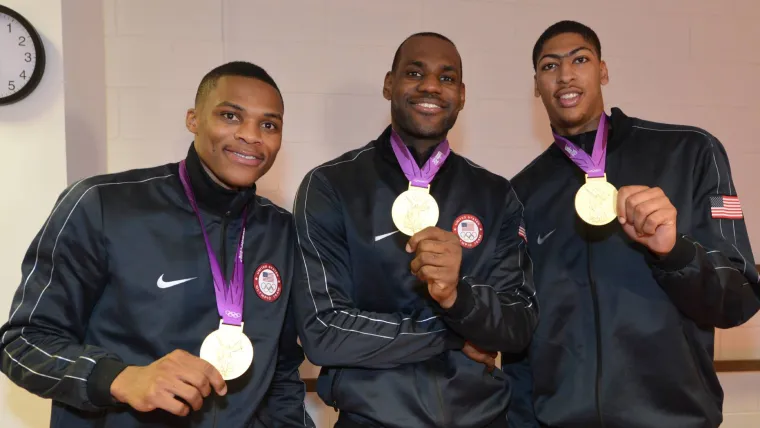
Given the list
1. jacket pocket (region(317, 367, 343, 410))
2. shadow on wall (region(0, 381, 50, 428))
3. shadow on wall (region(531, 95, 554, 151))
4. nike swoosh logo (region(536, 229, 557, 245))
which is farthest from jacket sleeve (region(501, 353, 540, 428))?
shadow on wall (region(0, 381, 50, 428))

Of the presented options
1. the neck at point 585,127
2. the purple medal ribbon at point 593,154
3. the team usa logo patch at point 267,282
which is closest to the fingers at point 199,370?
the team usa logo patch at point 267,282

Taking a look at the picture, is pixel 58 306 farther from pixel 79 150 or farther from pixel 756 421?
pixel 756 421

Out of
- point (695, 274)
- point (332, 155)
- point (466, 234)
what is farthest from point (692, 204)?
point (332, 155)

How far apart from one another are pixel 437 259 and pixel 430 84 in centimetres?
68

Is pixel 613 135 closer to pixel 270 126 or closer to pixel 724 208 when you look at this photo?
pixel 724 208

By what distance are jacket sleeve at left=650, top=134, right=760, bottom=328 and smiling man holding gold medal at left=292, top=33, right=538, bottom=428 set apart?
41 centimetres

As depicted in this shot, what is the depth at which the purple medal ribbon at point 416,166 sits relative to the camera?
1.95 m

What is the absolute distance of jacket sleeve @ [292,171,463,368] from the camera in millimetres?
1730

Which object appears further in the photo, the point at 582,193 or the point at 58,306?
the point at 582,193

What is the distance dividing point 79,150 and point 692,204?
2.21m

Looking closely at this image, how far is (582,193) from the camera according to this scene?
1.92m

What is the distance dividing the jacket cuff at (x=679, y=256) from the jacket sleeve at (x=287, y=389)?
1071mm

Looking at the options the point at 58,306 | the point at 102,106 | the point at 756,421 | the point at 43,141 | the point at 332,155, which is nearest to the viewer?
the point at 58,306

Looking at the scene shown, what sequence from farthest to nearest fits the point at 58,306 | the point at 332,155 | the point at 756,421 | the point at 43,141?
1. the point at 756,421
2. the point at 332,155
3. the point at 43,141
4. the point at 58,306
